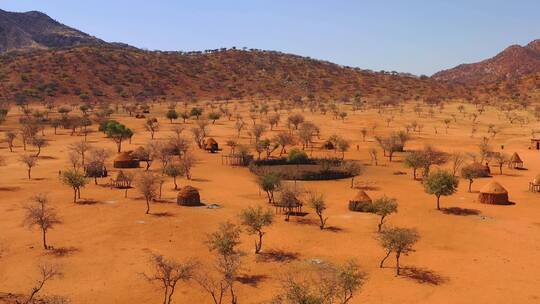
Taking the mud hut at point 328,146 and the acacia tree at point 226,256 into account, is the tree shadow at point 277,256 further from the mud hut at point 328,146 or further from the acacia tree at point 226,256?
the mud hut at point 328,146

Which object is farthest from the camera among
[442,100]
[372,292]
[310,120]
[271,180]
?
[442,100]

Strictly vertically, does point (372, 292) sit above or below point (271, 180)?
below

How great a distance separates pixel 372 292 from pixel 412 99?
5143 inches

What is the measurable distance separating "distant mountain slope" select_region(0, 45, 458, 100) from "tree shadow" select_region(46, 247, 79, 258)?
10732cm

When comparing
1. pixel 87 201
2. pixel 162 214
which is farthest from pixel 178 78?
→ pixel 162 214

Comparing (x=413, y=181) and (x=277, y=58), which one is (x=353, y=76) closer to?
(x=277, y=58)

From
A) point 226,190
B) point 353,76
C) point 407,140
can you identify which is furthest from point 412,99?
point 226,190

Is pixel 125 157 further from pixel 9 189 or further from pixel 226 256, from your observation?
pixel 226 256

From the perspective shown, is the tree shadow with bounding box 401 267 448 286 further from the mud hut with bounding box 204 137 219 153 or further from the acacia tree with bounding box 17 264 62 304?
the mud hut with bounding box 204 137 219 153

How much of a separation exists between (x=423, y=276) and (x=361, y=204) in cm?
1374

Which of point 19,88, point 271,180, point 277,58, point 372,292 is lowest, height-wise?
point 372,292

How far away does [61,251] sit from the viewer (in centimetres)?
3066

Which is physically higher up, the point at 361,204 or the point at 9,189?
the point at 361,204

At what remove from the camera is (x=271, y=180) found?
44.0m
